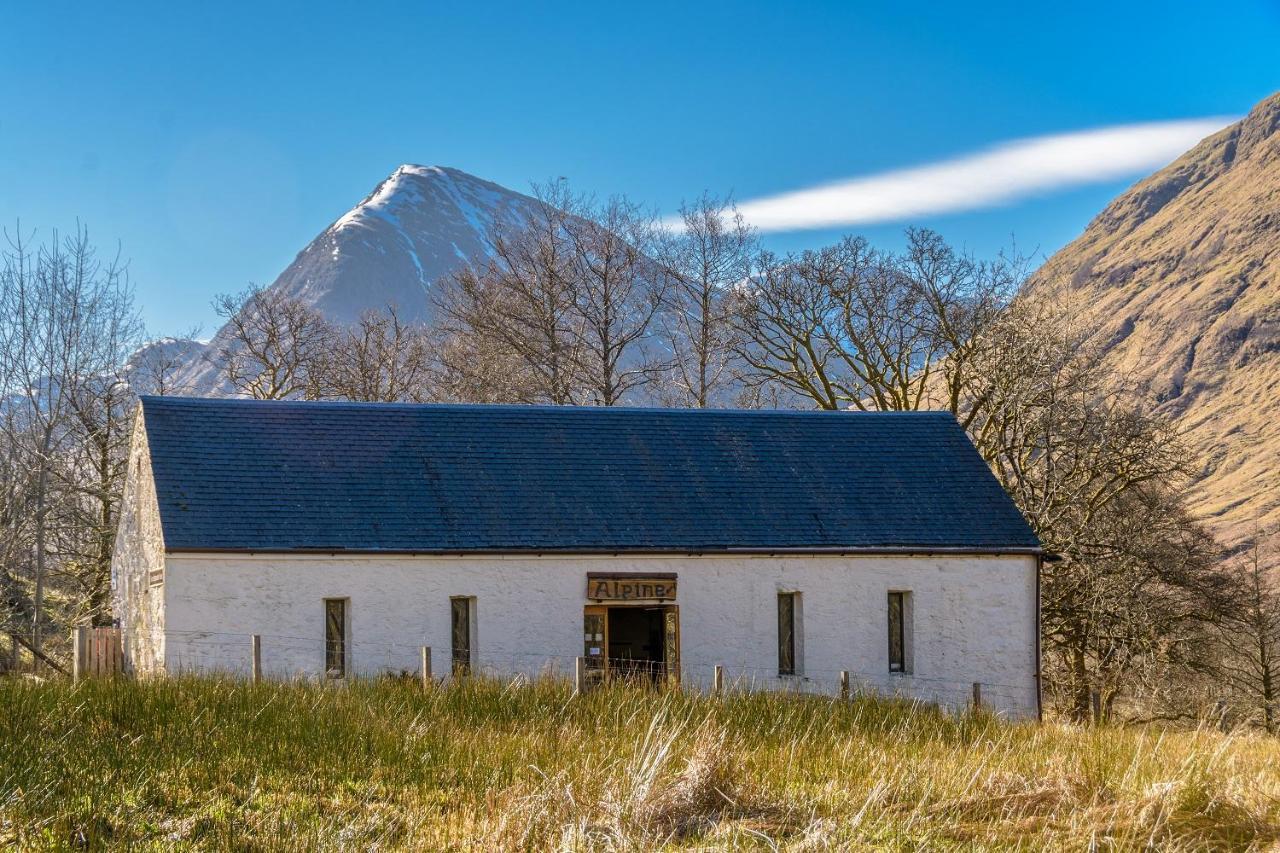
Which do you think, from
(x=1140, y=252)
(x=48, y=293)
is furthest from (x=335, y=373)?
(x=1140, y=252)

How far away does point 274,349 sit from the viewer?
4644 centimetres

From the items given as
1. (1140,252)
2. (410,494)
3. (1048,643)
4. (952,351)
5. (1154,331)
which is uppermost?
(1140,252)

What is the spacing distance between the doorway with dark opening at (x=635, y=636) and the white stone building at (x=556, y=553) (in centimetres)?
6

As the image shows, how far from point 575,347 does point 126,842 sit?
34.1 metres

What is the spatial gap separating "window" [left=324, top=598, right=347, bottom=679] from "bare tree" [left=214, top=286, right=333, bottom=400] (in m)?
20.8

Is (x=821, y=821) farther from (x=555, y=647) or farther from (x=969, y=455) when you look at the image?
(x=969, y=455)

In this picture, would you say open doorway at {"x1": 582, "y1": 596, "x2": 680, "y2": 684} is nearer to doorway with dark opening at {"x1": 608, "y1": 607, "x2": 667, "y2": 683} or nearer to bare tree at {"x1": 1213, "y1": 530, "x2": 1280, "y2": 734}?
doorway with dark opening at {"x1": 608, "y1": 607, "x2": 667, "y2": 683}

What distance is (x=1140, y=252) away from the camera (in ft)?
585

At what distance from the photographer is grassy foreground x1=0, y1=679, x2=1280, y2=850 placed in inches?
375

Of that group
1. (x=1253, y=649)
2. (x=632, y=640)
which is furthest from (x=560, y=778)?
(x=1253, y=649)

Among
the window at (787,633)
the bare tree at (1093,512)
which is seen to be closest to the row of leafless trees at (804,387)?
the bare tree at (1093,512)

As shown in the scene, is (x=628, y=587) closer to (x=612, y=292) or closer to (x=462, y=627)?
(x=462, y=627)

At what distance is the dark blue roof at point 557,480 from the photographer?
23.2m

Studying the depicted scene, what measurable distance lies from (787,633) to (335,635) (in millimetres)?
8275
